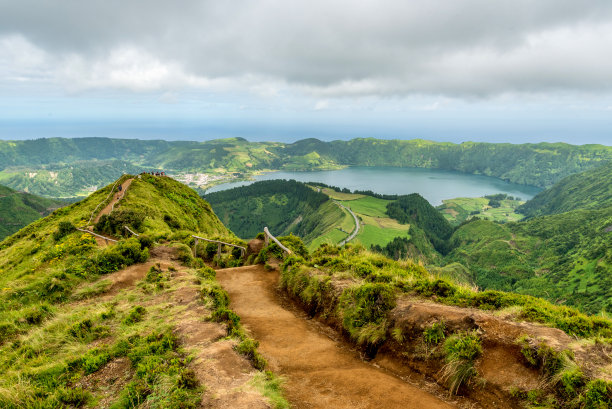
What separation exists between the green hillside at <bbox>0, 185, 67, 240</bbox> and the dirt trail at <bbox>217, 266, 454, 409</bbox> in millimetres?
178459

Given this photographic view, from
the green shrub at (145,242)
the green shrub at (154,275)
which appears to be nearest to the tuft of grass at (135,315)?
the green shrub at (154,275)

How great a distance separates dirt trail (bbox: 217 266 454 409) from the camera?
682cm

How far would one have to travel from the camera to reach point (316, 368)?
8.48 meters

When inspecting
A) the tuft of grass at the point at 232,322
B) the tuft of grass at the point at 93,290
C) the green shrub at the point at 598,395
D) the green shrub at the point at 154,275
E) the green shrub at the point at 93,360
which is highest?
the green shrub at the point at 598,395

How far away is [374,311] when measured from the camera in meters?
9.73

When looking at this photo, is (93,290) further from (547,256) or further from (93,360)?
(547,256)

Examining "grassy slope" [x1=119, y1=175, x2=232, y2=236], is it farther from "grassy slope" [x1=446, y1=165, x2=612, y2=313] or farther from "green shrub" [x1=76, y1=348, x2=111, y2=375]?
"grassy slope" [x1=446, y1=165, x2=612, y2=313]

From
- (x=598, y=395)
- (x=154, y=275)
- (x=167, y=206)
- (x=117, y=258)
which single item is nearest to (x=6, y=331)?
(x=154, y=275)

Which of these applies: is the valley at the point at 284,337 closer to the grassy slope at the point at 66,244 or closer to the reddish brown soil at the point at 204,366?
the reddish brown soil at the point at 204,366

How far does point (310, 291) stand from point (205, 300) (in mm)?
4576

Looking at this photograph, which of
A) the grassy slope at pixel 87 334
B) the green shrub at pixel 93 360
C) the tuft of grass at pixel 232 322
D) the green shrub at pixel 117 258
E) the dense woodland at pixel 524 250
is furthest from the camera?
the dense woodland at pixel 524 250

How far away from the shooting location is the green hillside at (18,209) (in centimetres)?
14175

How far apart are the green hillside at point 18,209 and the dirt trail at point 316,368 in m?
178

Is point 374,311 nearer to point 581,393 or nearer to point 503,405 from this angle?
point 503,405
